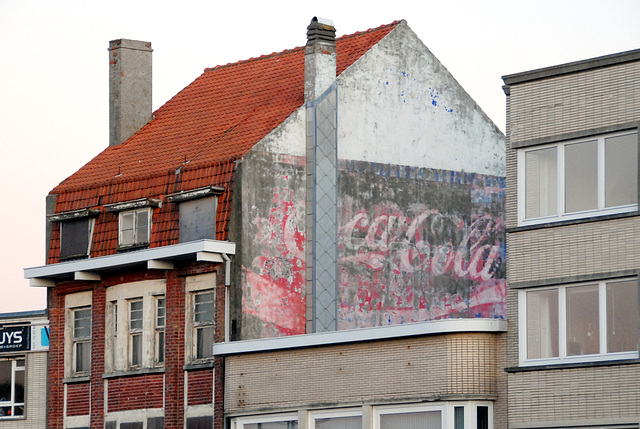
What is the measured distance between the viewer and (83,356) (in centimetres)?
4019

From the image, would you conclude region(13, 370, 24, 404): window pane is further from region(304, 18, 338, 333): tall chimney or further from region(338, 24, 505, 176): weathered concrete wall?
region(338, 24, 505, 176): weathered concrete wall

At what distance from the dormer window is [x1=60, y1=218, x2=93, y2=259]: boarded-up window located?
99 centimetres

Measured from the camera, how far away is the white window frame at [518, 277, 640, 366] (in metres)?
28.6

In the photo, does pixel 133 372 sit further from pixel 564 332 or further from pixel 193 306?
Result: pixel 564 332

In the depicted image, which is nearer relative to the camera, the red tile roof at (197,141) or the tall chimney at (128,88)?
the red tile roof at (197,141)

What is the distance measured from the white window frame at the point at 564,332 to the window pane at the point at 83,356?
13.7 meters

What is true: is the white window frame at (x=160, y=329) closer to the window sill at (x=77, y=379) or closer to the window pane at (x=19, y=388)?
the window sill at (x=77, y=379)

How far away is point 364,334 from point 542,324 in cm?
377

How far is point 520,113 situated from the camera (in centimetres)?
3067

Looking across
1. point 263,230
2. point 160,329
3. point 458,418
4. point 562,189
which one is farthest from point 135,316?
point 562,189

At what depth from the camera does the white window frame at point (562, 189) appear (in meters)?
29.0

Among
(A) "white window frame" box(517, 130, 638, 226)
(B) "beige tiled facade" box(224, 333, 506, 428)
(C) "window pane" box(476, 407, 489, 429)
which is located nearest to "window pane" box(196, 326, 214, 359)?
(B) "beige tiled facade" box(224, 333, 506, 428)

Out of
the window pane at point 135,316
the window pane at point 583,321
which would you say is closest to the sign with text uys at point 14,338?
the window pane at point 135,316

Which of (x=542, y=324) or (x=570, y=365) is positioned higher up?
(x=542, y=324)
